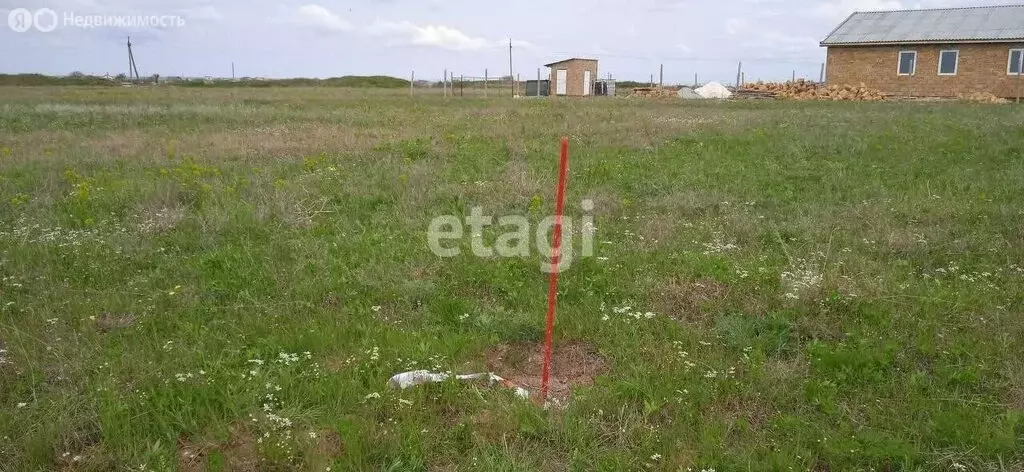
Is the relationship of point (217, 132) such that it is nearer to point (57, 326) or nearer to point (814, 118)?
point (57, 326)

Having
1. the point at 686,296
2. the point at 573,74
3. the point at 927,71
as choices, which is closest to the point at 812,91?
the point at 927,71

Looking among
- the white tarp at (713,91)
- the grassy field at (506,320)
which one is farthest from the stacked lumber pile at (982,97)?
the grassy field at (506,320)

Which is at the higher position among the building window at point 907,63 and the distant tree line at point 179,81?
the distant tree line at point 179,81

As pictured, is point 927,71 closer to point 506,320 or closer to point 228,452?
point 506,320

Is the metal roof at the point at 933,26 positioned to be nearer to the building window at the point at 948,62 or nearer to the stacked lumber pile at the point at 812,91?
the building window at the point at 948,62

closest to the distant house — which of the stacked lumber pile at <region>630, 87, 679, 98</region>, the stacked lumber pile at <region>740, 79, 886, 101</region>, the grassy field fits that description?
the stacked lumber pile at <region>740, 79, 886, 101</region>

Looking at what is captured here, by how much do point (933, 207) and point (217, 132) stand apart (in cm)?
1353

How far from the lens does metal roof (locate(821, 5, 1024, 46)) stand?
83.9 feet

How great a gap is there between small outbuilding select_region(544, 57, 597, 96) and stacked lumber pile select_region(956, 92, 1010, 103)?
1660cm

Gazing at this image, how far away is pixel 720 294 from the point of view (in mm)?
5141

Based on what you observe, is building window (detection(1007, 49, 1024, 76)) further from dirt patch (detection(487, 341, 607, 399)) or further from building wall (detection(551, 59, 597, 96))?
dirt patch (detection(487, 341, 607, 399))

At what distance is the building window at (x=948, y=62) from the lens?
2621cm

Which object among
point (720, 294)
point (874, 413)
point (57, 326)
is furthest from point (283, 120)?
point (874, 413)

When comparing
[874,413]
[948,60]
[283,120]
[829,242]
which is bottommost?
[874,413]
